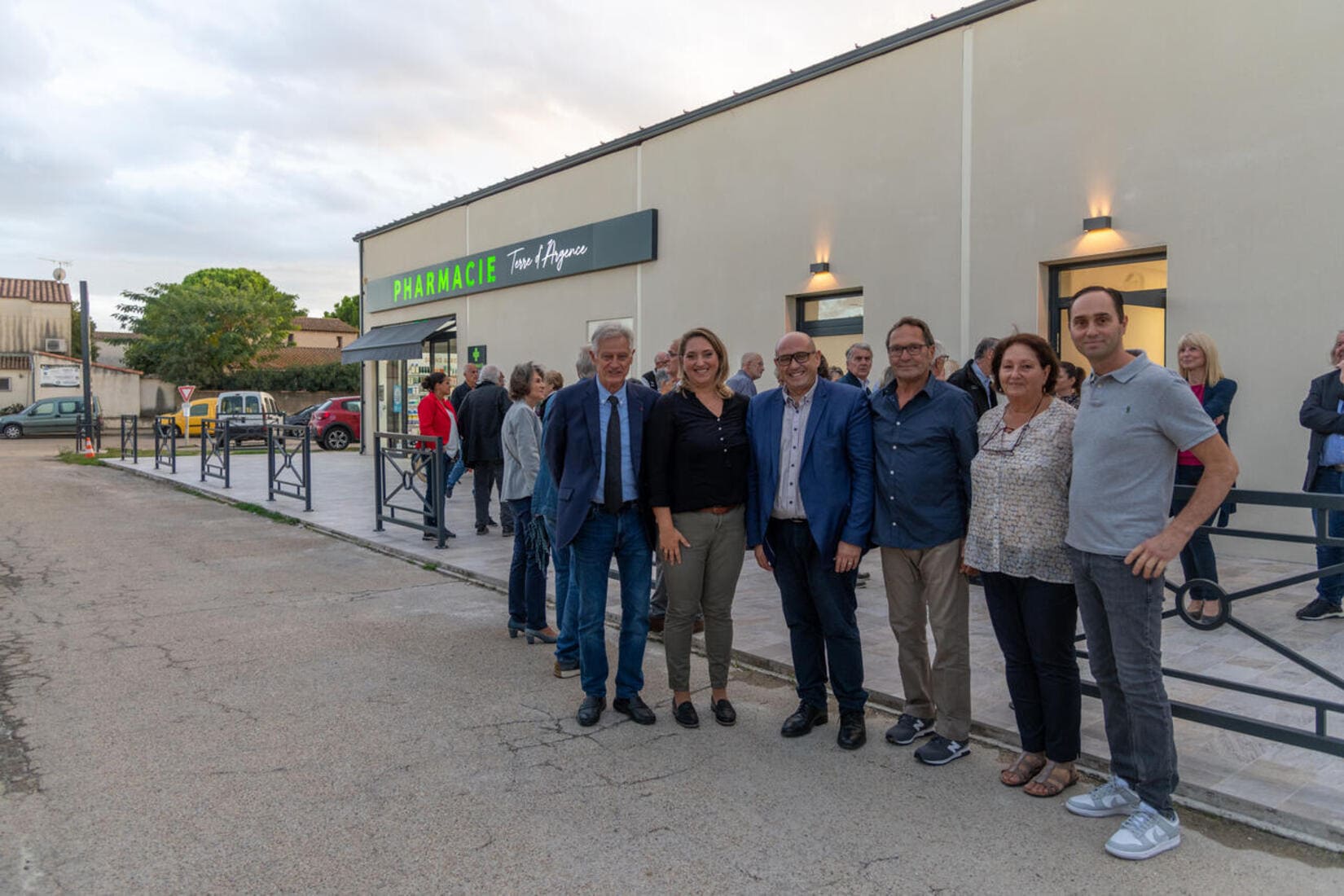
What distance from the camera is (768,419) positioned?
166 inches

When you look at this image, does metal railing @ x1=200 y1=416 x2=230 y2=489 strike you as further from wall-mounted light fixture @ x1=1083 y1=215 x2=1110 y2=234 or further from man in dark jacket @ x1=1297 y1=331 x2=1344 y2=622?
man in dark jacket @ x1=1297 y1=331 x2=1344 y2=622

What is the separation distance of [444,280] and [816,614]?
1740 cm

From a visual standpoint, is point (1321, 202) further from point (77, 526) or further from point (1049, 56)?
point (77, 526)

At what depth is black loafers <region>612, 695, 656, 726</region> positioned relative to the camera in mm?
4516

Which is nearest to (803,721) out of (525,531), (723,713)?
(723,713)

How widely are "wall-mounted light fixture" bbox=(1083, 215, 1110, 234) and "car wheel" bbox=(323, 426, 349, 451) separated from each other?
69.0 feet

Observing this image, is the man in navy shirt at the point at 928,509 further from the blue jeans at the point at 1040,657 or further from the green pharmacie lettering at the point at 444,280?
the green pharmacie lettering at the point at 444,280

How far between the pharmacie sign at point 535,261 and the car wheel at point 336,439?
15.0 feet

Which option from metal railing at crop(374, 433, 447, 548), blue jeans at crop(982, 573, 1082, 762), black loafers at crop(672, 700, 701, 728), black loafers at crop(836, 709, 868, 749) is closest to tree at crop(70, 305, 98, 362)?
metal railing at crop(374, 433, 447, 548)

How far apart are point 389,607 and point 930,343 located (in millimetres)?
4833

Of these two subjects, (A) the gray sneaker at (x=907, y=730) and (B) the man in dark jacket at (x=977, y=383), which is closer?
(A) the gray sneaker at (x=907, y=730)

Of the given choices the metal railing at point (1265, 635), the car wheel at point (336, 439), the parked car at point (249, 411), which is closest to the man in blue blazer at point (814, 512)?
the metal railing at point (1265, 635)

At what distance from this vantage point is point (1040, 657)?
3576 mm

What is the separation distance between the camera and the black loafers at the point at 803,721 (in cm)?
432
